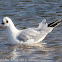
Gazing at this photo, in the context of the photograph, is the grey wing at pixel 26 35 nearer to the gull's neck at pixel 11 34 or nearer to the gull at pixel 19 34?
the gull at pixel 19 34

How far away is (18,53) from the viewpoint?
368 inches

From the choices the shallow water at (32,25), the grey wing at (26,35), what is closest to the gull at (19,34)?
the grey wing at (26,35)

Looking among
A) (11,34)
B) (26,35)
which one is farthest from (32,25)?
(11,34)

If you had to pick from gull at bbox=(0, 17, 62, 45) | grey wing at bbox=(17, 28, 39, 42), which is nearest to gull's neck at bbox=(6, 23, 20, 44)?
gull at bbox=(0, 17, 62, 45)

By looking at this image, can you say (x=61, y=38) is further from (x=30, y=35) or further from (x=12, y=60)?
(x=12, y=60)

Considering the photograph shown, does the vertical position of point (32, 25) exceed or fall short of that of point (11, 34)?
it falls short

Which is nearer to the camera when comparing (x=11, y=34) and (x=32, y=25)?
(x=11, y=34)

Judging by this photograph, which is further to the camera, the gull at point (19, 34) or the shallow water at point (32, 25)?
the gull at point (19, 34)

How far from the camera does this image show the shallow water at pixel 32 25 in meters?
8.85

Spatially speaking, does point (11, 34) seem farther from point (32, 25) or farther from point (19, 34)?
point (32, 25)

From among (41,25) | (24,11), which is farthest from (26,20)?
(41,25)

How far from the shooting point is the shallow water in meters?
8.85

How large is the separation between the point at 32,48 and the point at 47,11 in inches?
196

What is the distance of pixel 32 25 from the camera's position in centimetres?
1239
